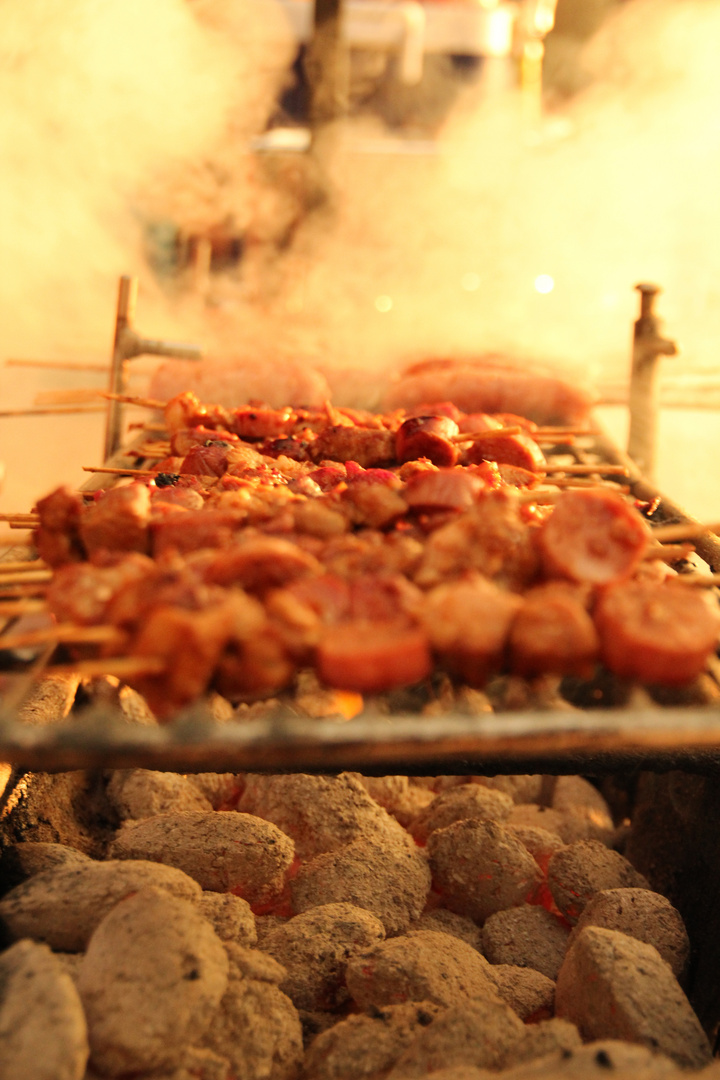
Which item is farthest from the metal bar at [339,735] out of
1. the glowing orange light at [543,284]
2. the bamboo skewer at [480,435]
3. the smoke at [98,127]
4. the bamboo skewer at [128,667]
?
the glowing orange light at [543,284]

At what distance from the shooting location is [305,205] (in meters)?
7.34

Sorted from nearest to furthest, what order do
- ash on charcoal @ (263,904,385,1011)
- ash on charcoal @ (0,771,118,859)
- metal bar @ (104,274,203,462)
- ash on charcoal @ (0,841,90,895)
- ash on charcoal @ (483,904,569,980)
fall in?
1. ash on charcoal @ (263,904,385,1011)
2. ash on charcoal @ (0,841,90,895)
3. ash on charcoal @ (483,904,569,980)
4. ash on charcoal @ (0,771,118,859)
5. metal bar @ (104,274,203,462)

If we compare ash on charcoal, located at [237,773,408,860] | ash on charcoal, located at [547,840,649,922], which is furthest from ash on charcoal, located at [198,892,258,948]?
ash on charcoal, located at [547,840,649,922]

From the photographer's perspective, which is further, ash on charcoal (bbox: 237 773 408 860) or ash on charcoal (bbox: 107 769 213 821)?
ash on charcoal (bbox: 107 769 213 821)

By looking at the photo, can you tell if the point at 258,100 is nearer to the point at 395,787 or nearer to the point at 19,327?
the point at 19,327

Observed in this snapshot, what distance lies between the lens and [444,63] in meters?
10.5

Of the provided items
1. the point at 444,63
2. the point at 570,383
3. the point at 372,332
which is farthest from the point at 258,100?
the point at 570,383

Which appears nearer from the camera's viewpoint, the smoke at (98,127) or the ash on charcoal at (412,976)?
the ash on charcoal at (412,976)

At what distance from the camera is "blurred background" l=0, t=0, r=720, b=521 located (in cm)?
679

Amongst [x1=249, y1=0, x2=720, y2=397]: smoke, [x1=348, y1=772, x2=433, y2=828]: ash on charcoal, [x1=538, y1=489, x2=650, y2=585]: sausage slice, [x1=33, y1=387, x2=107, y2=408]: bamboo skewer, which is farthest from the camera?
[x1=249, y1=0, x2=720, y2=397]: smoke

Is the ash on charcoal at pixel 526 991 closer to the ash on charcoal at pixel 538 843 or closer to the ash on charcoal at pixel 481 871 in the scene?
the ash on charcoal at pixel 481 871

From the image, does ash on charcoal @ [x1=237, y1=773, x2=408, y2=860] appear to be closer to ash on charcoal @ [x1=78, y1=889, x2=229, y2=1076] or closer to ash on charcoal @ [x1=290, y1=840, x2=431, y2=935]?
ash on charcoal @ [x1=290, y1=840, x2=431, y2=935]

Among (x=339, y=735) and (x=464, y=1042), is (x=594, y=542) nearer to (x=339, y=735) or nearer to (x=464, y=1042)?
(x=339, y=735)

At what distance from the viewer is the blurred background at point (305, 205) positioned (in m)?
6.79
